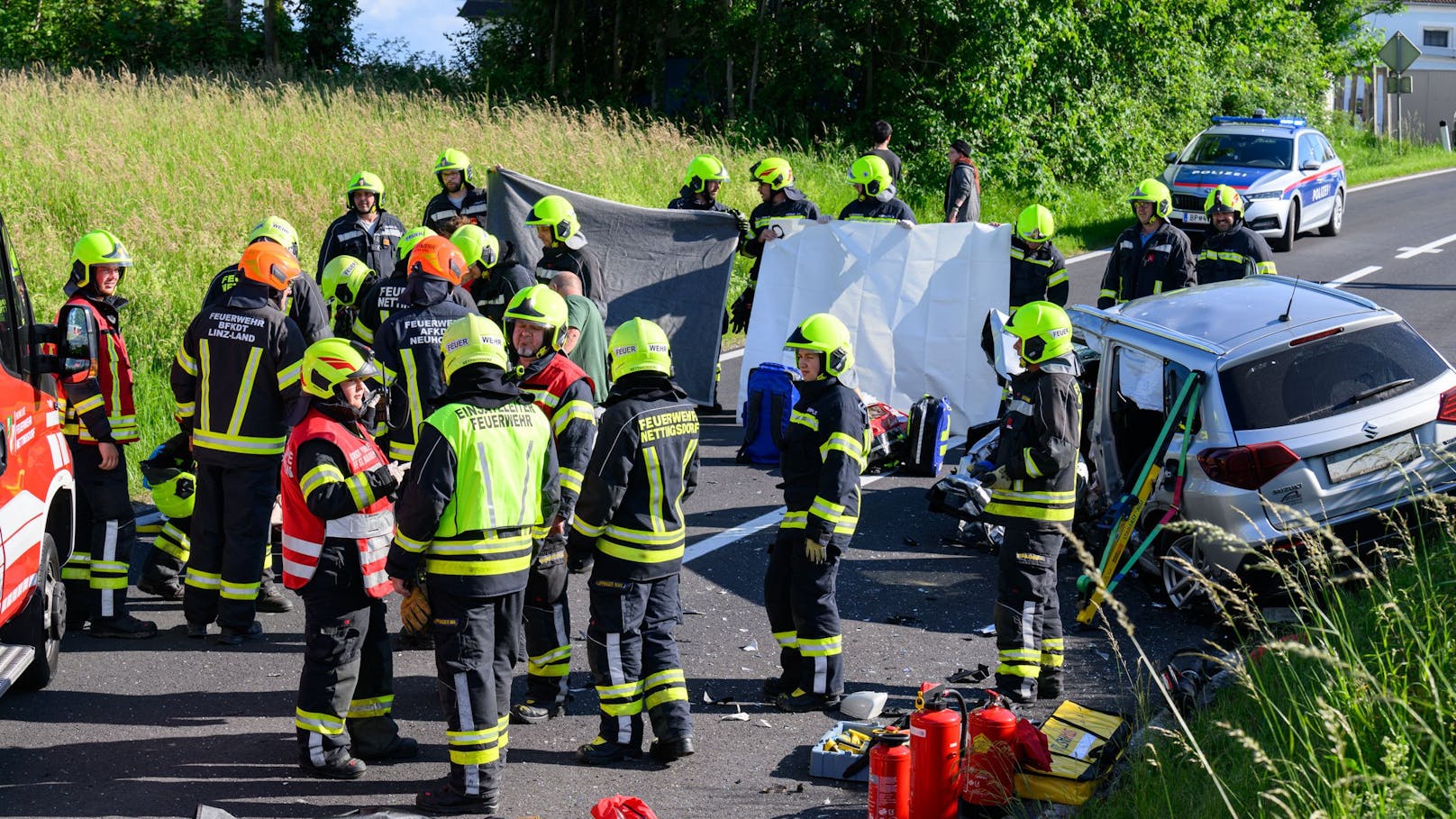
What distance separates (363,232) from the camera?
1101 centimetres

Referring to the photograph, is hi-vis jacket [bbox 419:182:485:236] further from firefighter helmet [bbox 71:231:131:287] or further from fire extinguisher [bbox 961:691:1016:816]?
fire extinguisher [bbox 961:691:1016:816]

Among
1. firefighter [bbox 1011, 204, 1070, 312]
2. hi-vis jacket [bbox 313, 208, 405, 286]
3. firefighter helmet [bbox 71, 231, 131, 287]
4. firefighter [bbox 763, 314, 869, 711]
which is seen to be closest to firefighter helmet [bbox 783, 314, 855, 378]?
firefighter [bbox 763, 314, 869, 711]

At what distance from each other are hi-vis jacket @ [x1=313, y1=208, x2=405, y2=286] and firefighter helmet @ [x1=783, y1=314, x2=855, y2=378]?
5.04 m

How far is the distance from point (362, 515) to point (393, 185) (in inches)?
476

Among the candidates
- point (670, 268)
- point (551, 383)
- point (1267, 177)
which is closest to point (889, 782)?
point (551, 383)

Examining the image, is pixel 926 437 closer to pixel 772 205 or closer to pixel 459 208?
pixel 772 205

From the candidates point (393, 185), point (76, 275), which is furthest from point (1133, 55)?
point (76, 275)

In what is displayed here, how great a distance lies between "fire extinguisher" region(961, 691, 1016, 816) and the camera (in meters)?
5.62

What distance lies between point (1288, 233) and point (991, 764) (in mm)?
16449

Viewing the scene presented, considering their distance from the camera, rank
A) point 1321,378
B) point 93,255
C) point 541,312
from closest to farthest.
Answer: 1. point 541,312
2. point 1321,378
3. point 93,255

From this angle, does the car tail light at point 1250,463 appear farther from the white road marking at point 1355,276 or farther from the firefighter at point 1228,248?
the white road marking at point 1355,276

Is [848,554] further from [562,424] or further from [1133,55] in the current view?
[1133,55]

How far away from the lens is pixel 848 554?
9.17 meters

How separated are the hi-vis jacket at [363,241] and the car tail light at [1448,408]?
719cm
